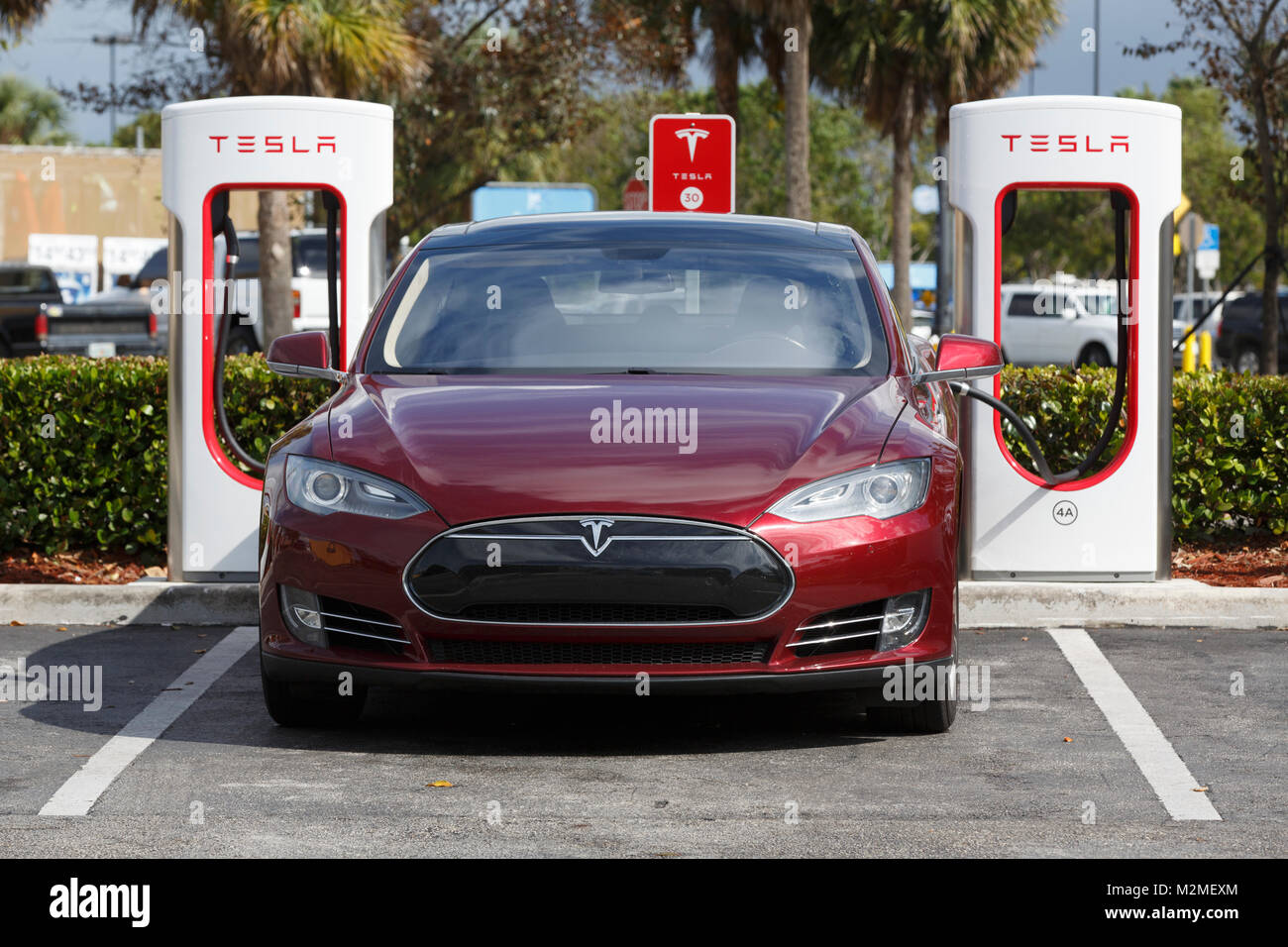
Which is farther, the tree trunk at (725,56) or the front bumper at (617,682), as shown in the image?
the tree trunk at (725,56)

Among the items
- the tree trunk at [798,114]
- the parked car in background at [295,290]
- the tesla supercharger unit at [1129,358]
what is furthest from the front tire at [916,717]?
the tree trunk at [798,114]

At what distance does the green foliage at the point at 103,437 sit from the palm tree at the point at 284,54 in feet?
29.8

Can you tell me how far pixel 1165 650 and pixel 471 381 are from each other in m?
3.24

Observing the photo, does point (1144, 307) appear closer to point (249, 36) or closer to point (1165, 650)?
point (1165, 650)

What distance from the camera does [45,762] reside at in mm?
5711

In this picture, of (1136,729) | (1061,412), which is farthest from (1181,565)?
(1136,729)

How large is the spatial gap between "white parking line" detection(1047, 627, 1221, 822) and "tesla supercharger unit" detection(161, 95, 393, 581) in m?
3.39

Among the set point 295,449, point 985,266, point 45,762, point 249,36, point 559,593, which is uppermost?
point 249,36

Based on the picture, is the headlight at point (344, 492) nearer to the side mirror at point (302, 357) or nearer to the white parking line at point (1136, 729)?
the side mirror at point (302, 357)

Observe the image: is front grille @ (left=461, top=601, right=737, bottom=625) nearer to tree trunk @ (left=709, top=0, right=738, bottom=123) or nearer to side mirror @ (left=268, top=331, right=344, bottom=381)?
side mirror @ (left=268, top=331, right=344, bottom=381)

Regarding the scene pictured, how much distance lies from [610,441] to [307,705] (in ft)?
4.40

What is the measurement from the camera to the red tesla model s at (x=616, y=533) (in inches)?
214

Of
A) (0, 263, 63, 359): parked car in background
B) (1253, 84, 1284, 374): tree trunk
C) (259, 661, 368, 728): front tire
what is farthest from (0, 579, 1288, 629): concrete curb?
(0, 263, 63, 359): parked car in background
